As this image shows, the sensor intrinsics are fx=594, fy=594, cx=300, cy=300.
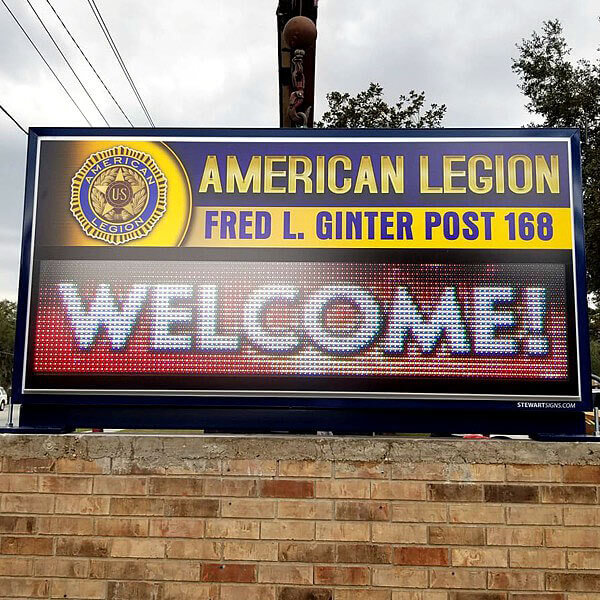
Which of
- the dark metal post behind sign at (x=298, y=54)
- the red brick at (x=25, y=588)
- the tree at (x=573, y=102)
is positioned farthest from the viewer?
the tree at (x=573, y=102)

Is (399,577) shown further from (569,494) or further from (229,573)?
(569,494)

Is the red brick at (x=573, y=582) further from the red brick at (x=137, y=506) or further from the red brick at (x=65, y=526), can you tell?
the red brick at (x=65, y=526)

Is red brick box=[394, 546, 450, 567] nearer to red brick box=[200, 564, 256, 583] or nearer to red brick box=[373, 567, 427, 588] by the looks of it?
red brick box=[373, 567, 427, 588]

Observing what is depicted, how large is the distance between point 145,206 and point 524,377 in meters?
2.66

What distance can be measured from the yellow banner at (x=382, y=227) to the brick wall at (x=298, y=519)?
1.25 meters

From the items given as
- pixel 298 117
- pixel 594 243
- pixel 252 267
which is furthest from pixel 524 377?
pixel 594 243

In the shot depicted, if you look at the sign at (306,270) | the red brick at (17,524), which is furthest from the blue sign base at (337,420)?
the red brick at (17,524)

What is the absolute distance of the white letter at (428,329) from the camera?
3703mm

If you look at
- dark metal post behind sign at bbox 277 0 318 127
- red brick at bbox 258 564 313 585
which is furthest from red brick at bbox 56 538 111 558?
dark metal post behind sign at bbox 277 0 318 127

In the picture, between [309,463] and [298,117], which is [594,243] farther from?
[309,463]

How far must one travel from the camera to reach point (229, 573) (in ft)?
11.5

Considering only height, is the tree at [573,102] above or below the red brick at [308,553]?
above

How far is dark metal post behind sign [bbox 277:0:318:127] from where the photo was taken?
A: 6.14 metres

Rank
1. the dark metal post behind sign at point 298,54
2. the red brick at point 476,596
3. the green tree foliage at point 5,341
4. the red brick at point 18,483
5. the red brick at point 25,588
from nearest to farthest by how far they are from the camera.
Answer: the red brick at point 476,596 → the red brick at point 25,588 → the red brick at point 18,483 → the dark metal post behind sign at point 298,54 → the green tree foliage at point 5,341
